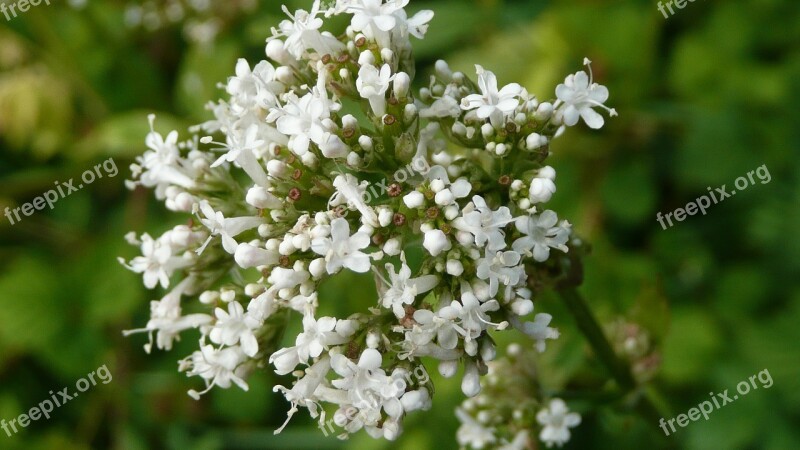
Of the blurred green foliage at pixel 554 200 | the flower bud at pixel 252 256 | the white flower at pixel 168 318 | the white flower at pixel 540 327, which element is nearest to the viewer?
the flower bud at pixel 252 256

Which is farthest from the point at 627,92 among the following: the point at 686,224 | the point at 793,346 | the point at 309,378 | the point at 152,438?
the point at 152,438

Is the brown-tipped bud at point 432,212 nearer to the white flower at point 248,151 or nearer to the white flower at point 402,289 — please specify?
the white flower at point 402,289

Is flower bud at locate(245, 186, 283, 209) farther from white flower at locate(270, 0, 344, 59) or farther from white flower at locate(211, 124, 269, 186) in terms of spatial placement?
white flower at locate(270, 0, 344, 59)

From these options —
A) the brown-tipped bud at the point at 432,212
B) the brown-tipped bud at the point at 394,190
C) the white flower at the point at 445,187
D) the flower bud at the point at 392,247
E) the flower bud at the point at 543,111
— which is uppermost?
the flower bud at the point at 543,111

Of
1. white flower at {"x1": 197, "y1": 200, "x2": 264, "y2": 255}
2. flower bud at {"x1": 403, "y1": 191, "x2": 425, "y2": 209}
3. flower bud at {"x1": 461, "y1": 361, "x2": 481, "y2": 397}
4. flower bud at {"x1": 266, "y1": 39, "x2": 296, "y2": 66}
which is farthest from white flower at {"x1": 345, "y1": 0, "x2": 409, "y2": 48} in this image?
flower bud at {"x1": 461, "y1": 361, "x2": 481, "y2": 397}

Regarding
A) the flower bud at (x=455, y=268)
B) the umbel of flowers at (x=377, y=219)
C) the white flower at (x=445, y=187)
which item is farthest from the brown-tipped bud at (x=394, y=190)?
the flower bud at (x=455, y=268)

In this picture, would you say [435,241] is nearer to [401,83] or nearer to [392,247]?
[392,247]

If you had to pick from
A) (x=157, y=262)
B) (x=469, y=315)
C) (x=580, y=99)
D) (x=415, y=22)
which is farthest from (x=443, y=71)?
(x=157, y=262)

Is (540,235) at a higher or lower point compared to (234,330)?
lower
